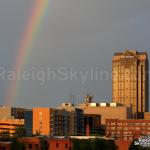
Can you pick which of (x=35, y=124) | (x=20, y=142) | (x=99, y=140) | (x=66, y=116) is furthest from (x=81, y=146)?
(x=66, y=116)

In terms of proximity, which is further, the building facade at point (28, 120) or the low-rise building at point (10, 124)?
the building facade at point (28, 120)

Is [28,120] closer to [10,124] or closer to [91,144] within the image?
[10,124]

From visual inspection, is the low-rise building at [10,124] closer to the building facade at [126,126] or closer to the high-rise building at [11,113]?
the high-rise building at [11,113]

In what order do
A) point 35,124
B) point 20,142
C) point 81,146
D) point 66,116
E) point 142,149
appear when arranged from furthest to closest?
point 66,116, point 35,124, point 142,149, point 81,146, point 20,142

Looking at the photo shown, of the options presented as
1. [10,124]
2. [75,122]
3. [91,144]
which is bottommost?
[75,122]

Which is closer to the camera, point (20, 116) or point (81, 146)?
point (81, 146)

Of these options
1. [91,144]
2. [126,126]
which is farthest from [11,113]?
[91,144]

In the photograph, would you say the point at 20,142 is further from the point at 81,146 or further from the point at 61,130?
the point at 61,130

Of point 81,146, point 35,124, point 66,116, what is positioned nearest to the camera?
point 81,146

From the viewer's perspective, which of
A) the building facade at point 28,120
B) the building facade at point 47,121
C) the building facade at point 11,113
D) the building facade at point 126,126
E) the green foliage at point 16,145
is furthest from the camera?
the building facade at point 11,113

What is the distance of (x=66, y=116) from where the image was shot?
188875mm

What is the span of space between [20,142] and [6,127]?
9482 centimetres

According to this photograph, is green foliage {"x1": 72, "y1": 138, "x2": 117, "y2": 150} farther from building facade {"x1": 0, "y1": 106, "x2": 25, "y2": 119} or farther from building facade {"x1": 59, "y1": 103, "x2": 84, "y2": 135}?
building facade {"x1": 0, "y1": 106, "x2": 25, "y2": 119}

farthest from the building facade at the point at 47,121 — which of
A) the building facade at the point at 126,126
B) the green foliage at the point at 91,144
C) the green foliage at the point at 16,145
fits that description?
the green foliage at the point at 16,145
